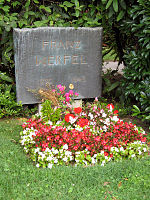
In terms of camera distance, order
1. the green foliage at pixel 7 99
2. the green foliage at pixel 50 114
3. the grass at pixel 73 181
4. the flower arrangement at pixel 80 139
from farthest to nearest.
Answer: the green foliage at pixel 7 99 < the green foliage at pixel 50 114 < the flower arrangement at pixel 80 139 < the grass at pixel 73 181

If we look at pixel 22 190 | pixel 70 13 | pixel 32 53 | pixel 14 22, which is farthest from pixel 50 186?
pixel 70 13

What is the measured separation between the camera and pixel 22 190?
2.71 metres

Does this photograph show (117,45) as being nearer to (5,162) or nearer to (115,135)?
(115,135)

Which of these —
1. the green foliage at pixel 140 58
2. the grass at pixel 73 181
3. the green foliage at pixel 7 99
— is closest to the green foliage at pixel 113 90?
the green foliage at pixel 140 58

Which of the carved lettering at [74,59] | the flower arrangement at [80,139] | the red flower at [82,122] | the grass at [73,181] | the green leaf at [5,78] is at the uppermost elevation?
the carved lettering at [74,59]

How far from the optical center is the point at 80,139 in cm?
333

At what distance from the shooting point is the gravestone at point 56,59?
13.5 ft

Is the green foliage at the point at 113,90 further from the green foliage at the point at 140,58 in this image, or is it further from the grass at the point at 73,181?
the grass at the point at 73,181

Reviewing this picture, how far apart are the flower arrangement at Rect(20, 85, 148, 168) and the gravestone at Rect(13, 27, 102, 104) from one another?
22.9 inches

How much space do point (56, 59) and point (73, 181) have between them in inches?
80.0

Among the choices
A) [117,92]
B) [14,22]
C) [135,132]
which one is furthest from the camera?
[117,92]

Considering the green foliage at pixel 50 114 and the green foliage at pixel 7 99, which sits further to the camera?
the green foliage at pixel 7 99

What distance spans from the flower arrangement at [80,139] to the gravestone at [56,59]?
0.58 m

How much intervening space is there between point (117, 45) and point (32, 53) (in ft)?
7.01
